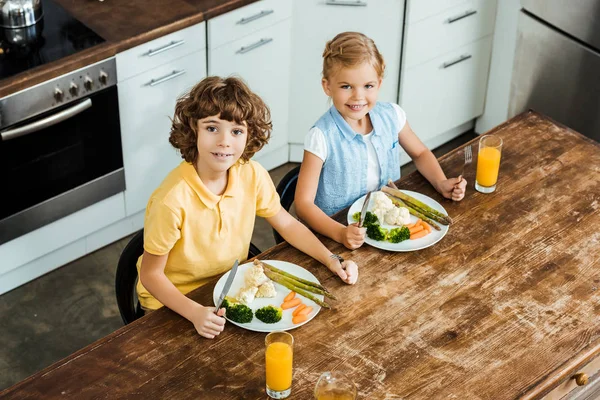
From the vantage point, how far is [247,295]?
2.39 metres

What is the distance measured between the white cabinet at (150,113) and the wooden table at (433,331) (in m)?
1.25

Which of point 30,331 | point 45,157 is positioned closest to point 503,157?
point 45,157

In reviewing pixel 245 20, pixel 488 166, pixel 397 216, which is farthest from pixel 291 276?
pixel 245 20

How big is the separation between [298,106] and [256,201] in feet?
5.38

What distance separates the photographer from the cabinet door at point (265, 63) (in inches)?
150

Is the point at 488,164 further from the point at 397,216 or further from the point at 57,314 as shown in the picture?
the point at 57,314

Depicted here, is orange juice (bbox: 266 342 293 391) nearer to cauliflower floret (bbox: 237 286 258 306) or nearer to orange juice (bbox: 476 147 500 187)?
cauliflower floret (bbox: 237 286 258 306)

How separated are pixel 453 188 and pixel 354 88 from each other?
0.43m

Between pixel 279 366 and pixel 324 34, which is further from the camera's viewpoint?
pixel 324 34

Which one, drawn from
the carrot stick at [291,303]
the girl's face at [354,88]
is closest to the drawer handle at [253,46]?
the girl's face at [354,88]

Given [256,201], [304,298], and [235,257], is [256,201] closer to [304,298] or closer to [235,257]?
[235,257]

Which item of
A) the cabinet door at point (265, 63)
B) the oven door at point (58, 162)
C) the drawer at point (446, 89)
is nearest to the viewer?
the oven door at point (58, 162)

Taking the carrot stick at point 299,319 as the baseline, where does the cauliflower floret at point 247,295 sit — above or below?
above

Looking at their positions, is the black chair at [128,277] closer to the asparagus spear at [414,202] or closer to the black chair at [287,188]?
the black chair at [287,188]
